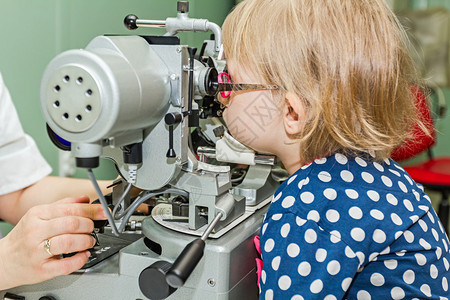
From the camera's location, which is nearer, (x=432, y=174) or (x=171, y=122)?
(x=171, y=122)

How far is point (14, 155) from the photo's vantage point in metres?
1.16

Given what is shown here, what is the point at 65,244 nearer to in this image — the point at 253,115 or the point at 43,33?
the point at 253,115

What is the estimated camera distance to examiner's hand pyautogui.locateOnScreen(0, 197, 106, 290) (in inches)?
28.2

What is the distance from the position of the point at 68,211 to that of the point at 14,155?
47 centimetres

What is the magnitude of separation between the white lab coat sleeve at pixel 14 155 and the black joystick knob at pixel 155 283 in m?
0.62

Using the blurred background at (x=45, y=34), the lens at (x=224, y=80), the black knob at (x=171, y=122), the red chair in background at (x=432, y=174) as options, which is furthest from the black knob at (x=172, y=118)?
the red chair in background at (x=432, y=174)

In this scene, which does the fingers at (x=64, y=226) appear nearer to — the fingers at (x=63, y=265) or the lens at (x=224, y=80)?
the fingers at (x=63, y=265)

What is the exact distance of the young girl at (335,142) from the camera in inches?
27.4

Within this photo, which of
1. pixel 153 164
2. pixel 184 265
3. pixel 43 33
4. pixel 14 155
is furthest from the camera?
pixel 43 33

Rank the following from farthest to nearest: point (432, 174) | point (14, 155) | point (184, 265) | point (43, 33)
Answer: point (432, 174) < point (43, 33) < point (14, 155) < point (184, 265)

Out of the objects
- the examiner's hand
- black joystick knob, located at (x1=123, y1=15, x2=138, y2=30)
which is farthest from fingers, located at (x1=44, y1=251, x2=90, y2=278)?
black joystick knob, located at (x1=123, y1=15, x2=138, y2=30)

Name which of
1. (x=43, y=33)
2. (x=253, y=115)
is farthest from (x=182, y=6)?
(x=43, y=33)

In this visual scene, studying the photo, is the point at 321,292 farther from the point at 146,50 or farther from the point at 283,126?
the point at 146,50

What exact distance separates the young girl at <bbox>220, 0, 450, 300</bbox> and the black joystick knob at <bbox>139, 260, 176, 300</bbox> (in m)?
0.14
